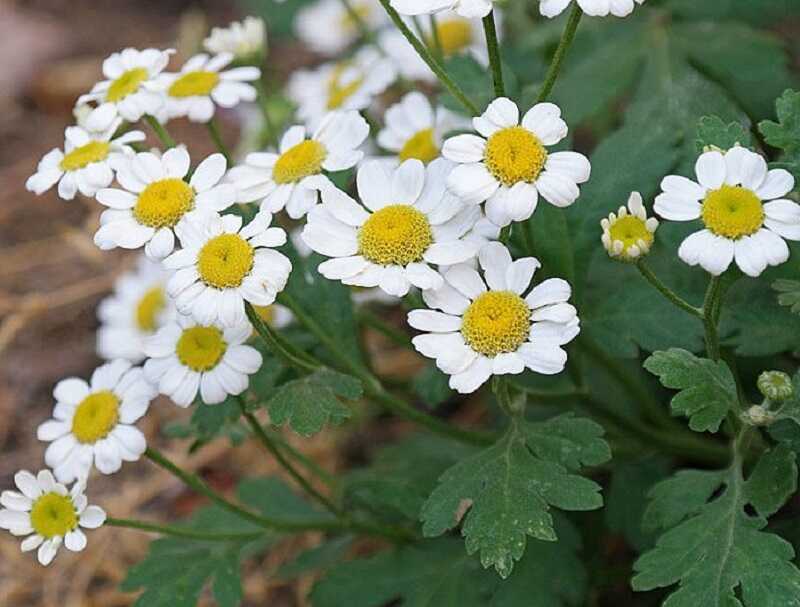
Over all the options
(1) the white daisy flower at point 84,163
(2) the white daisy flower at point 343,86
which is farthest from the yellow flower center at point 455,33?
(1) the white daisy flower at point 84,163

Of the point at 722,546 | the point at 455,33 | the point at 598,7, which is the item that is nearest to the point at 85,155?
the point at 598,7

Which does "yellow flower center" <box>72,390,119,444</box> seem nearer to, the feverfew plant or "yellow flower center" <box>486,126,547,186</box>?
the feverfew plant

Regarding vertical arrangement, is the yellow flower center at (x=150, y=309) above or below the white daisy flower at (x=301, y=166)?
below

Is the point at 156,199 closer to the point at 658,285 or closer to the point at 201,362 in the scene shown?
the point at 201,362

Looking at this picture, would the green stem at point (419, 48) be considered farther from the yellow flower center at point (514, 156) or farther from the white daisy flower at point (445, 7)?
the yellow flower center at point (514, 156)

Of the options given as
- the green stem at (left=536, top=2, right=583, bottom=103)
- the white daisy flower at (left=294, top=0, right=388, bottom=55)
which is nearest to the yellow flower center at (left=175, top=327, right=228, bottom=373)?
the green stem at (left=536, top=2, right=583, bottom=103)
